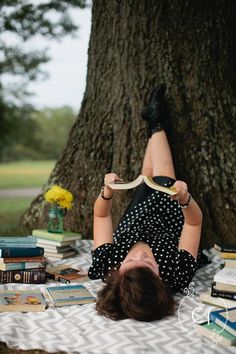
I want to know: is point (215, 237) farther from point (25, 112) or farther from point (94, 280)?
point (25, 112)

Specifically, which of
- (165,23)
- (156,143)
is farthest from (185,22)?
(156,143)

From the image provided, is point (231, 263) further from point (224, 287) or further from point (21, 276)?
point (21, 276)

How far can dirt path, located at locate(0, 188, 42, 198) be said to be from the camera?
10.2 metres

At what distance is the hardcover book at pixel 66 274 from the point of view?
→ 2.95 meters

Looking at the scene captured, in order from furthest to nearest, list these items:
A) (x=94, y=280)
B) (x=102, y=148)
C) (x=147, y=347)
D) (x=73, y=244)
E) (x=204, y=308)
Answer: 1. (x=102, y=148)
2. (x=73, y=244)
3. (x=94, y=280)
4. (x=204, y=308)
5. (x=147, y=347)

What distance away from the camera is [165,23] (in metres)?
3.95

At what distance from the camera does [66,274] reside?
9.99ft

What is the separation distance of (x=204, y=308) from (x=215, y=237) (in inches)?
59.5

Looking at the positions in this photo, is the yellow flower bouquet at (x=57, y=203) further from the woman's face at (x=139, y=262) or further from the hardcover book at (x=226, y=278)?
the hardcover book at (x=226, y=278)

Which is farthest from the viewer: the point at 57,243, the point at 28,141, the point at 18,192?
the point at 28,141

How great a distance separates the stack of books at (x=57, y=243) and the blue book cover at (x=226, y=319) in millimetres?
1603

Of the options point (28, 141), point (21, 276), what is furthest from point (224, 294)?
point (28, 141)

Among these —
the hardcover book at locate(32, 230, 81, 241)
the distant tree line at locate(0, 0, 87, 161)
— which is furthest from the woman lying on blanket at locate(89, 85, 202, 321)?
the distant tree line at locate(0, 0, 87, 161)

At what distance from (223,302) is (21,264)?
3.91 ft
